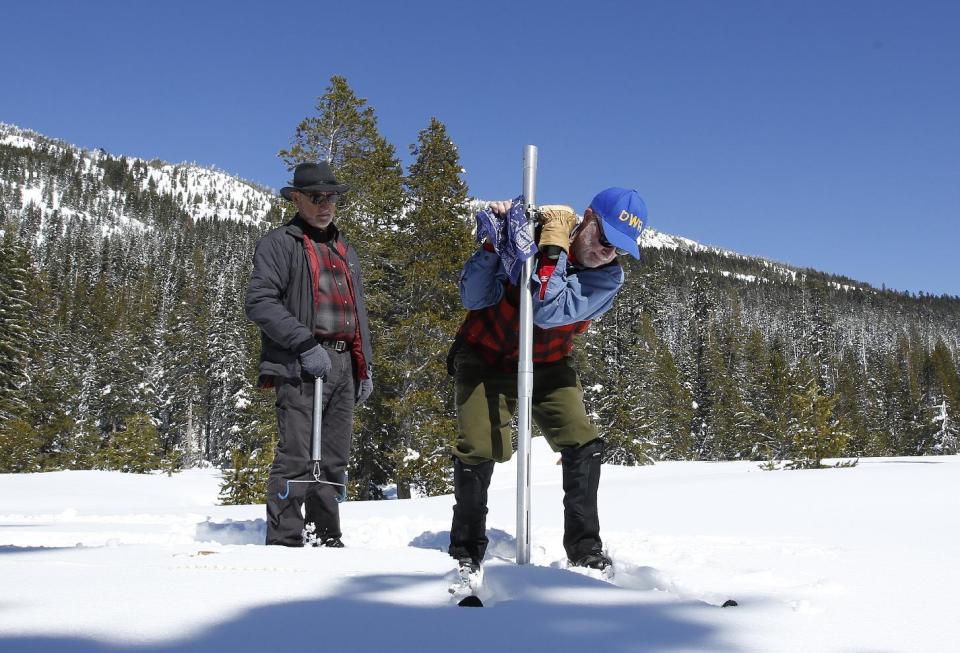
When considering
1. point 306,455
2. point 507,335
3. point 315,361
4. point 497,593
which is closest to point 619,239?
point 507,335

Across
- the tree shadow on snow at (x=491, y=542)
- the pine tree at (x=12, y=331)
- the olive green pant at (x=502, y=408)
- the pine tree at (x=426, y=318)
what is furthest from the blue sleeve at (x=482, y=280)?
the pine tree at (x=12, y=331)

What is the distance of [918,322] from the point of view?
16250 centimetres

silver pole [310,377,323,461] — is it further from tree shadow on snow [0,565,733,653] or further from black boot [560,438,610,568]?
tree shadow on snow [0,565,733,653]

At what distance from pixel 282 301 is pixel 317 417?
75 centimetres

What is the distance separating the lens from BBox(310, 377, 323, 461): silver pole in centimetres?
364

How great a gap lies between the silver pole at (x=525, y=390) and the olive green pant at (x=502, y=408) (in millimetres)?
247

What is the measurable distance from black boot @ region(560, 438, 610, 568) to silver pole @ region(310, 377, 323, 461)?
1380 mm

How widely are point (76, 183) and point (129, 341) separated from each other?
147905 millimetres

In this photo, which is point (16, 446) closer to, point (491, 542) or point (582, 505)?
point (491, 542)

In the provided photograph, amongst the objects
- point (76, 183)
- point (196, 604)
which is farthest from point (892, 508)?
point (76, 183)

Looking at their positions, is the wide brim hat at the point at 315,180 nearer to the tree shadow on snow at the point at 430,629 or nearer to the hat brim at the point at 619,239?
the hat brim at the point at 619,239

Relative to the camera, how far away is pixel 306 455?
3.76 meters

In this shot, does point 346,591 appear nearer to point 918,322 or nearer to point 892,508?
point 892,508

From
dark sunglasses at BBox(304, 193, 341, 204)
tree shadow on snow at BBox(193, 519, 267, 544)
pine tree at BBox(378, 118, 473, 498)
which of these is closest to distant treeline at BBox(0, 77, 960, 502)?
pine tree at BBox(378, 118, 473, 498)
